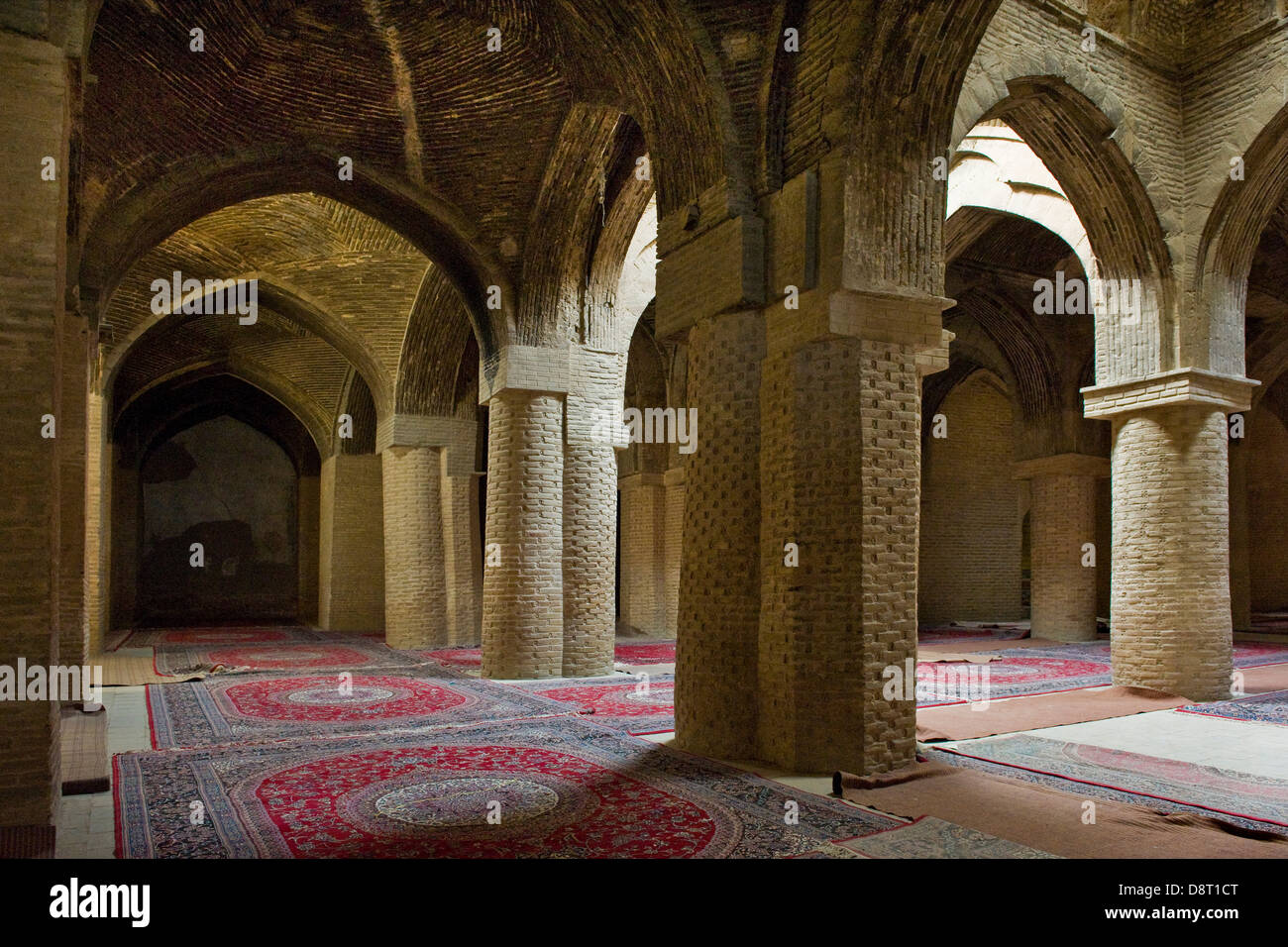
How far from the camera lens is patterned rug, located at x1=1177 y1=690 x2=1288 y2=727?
27.9 feet

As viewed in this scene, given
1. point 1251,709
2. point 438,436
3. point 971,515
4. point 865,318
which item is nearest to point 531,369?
point 438,436

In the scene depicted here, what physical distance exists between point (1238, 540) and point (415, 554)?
1533cm

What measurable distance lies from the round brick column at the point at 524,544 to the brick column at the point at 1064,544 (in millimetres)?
9572

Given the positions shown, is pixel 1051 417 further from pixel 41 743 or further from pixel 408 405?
pixel 41 743

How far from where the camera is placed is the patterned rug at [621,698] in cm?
803

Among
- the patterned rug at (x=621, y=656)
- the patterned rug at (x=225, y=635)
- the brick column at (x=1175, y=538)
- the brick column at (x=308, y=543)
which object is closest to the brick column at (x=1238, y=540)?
the brick column at (x=1175, y=538)

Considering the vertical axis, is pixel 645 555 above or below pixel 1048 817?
above

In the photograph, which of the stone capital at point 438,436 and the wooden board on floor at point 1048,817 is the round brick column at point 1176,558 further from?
the stone capital at point 438,436

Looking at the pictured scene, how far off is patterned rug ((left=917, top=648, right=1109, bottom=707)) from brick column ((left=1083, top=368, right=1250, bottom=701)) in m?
1.02

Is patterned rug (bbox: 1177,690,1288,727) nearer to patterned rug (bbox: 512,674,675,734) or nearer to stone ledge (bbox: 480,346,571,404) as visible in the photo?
patterned rug (bbox: 512,674,675,734)

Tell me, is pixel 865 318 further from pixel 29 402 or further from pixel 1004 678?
pixel 1004 678

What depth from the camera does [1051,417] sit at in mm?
17141

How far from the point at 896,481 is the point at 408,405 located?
1040cm

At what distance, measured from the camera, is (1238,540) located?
1850 cm
